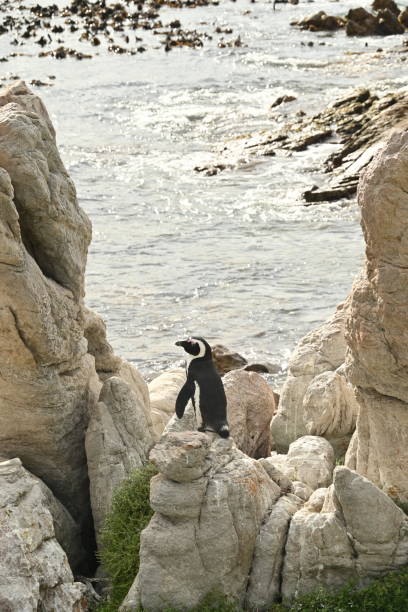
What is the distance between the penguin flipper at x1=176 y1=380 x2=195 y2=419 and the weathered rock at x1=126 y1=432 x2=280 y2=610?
1947 millimetres

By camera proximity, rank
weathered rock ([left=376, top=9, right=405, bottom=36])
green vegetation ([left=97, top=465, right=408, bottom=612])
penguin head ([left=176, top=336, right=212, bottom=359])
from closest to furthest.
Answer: green vegetation ([left=97, top=465, right=408, bottom=612]) → penguin head ([left=176, top=336, right=212, bottom=359]) → weathered rock ([left=376, top=9, right=405, bottom=36])

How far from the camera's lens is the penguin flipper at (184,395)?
612 inches

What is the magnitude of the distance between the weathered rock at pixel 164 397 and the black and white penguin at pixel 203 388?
386 centimetres

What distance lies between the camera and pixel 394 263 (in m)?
14.6

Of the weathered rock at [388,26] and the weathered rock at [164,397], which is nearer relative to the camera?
the weathered rock at [164,397]

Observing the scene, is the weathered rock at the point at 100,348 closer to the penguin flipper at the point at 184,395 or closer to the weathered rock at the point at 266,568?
the penguin flipper at the point at 184,395

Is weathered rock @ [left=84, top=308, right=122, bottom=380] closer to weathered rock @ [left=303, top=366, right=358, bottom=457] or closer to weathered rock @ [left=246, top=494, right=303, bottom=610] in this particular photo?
weathered rock @ [left=303, top=366, right=358, bottom=457]

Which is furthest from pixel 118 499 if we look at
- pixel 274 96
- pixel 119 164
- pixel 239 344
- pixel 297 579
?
pixel 274 96

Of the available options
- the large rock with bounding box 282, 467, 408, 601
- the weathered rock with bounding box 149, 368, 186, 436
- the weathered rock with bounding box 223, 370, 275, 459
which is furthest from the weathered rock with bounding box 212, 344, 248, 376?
the large rock with bounding box 282, 467, 408, 601

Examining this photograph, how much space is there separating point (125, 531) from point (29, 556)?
1.68 meters

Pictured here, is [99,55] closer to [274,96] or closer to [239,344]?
[274,96]

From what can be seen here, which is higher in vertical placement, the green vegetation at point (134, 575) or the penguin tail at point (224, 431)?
the penguin tail at point (224, 431)

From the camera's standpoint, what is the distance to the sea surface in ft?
115

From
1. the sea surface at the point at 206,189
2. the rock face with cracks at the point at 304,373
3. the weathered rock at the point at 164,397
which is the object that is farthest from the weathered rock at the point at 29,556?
the sea surface at the point at 206,189
